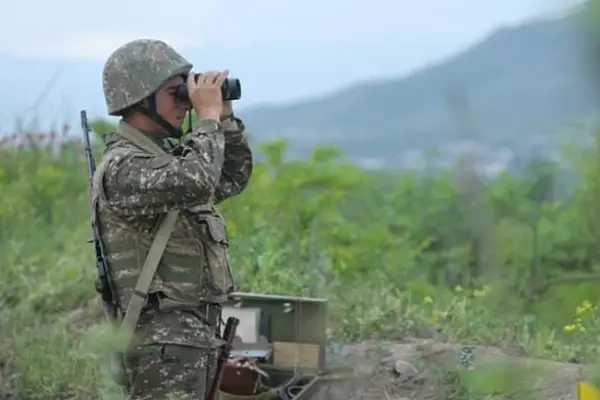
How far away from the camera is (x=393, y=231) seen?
5473 millimetres

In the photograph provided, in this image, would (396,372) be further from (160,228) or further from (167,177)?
(167,177)

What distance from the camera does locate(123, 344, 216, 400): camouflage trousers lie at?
3.19 metres

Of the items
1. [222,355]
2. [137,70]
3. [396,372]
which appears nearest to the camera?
[137,70]

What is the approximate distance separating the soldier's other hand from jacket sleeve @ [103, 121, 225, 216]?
0.04 metres

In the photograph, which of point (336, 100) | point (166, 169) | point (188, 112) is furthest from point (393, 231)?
point (336, 100)

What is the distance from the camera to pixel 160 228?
3.16 m

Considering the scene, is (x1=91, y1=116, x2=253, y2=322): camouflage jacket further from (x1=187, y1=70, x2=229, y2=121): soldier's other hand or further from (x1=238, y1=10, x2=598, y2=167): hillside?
(x1=238, y1=10, x2=598, y2=167): hillside

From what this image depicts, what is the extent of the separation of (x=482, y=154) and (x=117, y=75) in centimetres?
254

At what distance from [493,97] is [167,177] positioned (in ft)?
7.22

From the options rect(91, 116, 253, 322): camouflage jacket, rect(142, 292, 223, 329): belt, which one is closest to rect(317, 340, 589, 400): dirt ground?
rect(142, 292, 223, 329): belt

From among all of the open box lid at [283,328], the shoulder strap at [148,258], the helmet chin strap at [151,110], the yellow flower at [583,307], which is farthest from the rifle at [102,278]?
the yellow flower at [583,307]

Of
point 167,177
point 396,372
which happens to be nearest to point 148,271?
point 167,177

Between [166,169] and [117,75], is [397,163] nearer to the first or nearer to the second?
[166,169]

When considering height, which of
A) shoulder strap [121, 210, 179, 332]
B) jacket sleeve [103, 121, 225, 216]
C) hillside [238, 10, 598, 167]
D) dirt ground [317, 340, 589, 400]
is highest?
hillside [238, 10, 598, 167]
